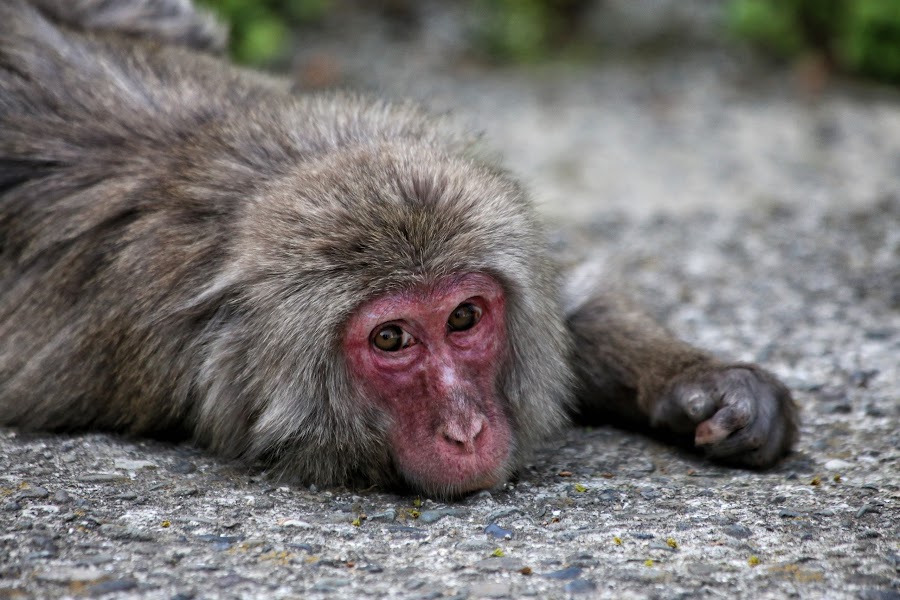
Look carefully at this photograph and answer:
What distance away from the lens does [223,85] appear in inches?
194

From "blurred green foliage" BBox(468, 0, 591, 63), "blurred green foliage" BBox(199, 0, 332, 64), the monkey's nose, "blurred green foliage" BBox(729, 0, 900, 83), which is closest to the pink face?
the monkey's nose

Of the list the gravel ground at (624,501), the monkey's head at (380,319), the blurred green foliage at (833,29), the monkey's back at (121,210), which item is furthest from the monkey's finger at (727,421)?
the blurred green foliage at (833,29)

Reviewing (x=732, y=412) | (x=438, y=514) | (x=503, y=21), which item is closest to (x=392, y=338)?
(x=438, y=514)

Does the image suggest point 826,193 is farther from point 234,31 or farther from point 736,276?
point 234,31

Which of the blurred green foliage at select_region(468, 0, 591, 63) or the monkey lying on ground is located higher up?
the blurred green foliage at select_region(468, 0, 591, 63)

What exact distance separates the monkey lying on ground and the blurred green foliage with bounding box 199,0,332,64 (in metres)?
3.83

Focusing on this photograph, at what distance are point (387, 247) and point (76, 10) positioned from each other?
118 inches

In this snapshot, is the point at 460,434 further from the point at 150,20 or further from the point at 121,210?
the point at 150,20

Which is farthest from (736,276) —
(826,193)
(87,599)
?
(87,599)

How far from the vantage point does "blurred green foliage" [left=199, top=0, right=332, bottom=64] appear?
28.5 feet

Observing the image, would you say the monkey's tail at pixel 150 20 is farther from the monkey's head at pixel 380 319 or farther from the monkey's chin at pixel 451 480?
the monkey's chin at pixel 451 480

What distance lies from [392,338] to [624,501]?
3.25ft

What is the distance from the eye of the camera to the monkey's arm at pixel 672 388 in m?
4.23

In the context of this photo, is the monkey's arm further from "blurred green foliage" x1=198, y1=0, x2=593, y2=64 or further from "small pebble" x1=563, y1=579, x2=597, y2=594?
"blurred green foliage" x1=198, y1=0, x2=593, y2=64
